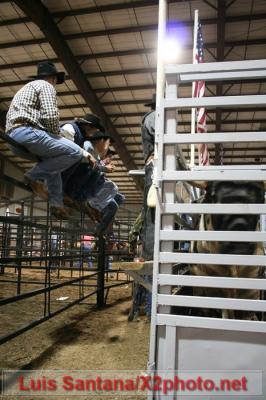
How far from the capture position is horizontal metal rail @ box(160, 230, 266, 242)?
1733 mm

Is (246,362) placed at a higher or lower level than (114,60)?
lower

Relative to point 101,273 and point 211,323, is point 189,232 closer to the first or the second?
point 211,323

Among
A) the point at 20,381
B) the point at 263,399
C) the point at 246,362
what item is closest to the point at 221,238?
the point at 246,362

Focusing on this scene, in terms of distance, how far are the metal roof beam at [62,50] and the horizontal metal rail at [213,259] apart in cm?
853

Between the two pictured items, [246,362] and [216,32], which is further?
[216,32]

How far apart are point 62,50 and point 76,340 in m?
8.50

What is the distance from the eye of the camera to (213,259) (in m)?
1.77

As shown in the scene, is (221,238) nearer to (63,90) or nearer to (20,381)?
(20,381)

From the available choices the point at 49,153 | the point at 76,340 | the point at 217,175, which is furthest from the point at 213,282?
the point at 76,340

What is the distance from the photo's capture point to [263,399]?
5.47 feet

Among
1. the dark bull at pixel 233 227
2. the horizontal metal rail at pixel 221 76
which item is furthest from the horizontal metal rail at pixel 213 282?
the horizontal metal rail at pixel 221 76

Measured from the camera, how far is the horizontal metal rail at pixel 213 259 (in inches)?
68.1

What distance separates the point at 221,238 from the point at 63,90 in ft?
38.8

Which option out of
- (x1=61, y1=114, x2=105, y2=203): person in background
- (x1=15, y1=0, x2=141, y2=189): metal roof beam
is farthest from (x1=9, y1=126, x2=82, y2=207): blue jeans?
(x1=15, y1=0, x2=141, y2=189): metal roof beam
